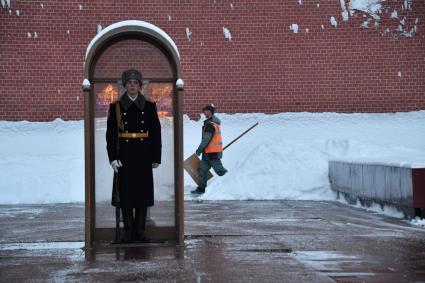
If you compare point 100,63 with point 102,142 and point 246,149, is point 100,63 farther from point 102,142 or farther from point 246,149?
point 246,149

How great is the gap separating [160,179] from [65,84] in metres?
8.63

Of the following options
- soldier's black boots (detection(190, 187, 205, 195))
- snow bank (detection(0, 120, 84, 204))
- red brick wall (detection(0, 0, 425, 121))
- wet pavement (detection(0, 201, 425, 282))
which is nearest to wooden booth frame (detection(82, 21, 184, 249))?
wet pavement (detection(0, 201, 425, 282))

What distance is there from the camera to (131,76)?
20.2 feet

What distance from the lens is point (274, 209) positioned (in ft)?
32.5

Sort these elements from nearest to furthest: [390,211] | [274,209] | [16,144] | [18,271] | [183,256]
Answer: [18,271]
[183,256]
[390,211]
[274,209]
[16,144]

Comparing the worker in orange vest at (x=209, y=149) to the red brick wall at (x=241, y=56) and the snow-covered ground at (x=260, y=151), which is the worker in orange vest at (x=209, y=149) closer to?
the snow-covered ground at (x=260, y=151)

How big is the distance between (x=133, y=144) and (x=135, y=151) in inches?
2.8

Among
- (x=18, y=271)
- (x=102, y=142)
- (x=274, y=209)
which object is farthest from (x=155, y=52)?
(x=274, y=209)

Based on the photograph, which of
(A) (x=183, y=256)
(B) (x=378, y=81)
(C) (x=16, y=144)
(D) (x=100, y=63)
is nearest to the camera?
(A) (x=183, y=256)

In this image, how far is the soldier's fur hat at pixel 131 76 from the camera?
618 cm

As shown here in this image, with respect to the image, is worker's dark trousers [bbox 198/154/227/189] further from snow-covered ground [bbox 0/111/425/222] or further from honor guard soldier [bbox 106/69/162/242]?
honor guard soldier [bbox 106/69/162/242]

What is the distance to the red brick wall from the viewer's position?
1447cm

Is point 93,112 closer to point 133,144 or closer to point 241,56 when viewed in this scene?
point 133,144

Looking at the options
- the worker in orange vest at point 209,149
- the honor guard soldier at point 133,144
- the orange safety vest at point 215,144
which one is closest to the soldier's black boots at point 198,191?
the worker in orange vest at point 209,149
